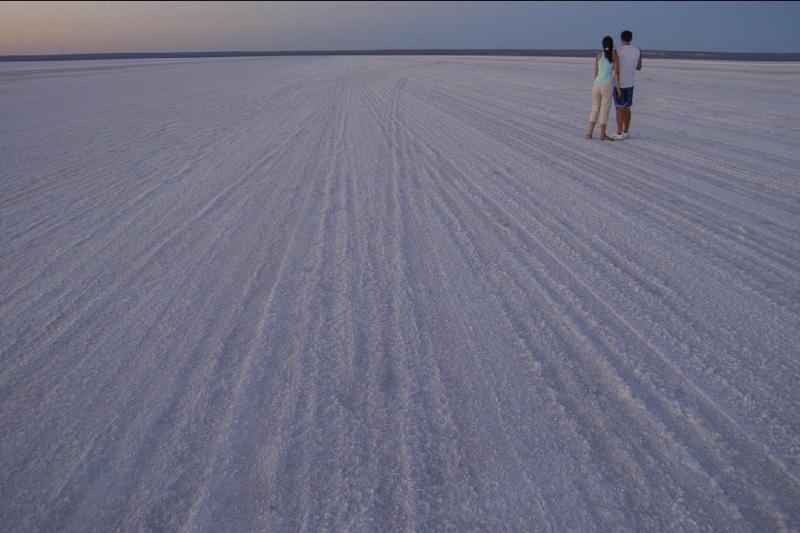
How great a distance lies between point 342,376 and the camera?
241 cm

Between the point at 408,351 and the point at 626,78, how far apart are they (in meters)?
7.12

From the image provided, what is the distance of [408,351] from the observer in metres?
2.56

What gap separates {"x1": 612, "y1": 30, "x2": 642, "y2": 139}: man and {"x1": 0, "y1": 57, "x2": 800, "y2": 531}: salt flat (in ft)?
7.02

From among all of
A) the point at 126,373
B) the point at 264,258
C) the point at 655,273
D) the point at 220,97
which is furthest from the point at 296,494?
the point at 220,97

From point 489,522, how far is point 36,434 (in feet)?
6.45

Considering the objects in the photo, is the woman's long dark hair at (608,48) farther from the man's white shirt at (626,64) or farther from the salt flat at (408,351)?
the salt flat at (408,351)

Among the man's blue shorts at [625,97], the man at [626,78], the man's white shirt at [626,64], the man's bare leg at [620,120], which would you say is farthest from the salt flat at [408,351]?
the man's white shirt at [626,64]

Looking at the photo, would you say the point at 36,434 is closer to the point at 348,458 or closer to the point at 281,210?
the point at 348,458

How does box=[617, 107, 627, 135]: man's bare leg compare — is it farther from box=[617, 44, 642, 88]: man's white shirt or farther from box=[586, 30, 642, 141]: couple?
box=[617, 44, 642, 88]: man's white shirt

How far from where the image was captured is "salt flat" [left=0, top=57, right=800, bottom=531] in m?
1.80

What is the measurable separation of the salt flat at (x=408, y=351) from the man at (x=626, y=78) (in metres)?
2.14

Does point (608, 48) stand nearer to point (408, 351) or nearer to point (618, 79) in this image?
point (618, 79)

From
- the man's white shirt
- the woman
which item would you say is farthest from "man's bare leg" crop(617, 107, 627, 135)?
the man's white shirt

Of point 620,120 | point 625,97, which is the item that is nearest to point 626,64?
point 625,97
